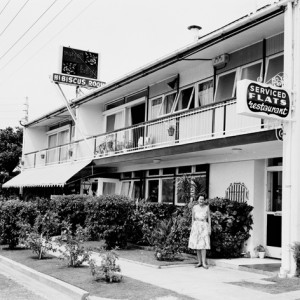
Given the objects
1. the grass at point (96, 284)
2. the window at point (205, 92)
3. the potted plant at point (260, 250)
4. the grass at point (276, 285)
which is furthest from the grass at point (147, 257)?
the window at point (205, 92)

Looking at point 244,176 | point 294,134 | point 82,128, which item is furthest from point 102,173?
point 294,134

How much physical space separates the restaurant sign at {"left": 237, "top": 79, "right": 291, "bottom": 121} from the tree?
2798 cm

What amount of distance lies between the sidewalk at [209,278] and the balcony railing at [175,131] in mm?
3398

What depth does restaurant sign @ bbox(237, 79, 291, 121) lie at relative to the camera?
9.58 meters

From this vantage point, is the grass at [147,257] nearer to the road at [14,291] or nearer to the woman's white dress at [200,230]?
the woman's white dress at [200,230]

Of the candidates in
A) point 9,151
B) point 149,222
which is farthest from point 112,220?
point 9,151

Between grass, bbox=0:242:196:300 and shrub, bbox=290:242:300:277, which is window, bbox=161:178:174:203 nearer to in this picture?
grass, bbox=0:242:196:300

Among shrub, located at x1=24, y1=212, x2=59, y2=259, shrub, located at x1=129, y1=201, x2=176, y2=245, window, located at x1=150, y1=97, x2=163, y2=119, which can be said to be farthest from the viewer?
window, located at x1=150, y1=97, x2=163, y2=119

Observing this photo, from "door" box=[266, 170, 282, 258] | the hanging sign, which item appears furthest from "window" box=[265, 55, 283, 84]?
the hanging sign

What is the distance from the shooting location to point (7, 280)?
9.81 meters

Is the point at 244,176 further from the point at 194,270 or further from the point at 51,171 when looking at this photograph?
the point at 51,171

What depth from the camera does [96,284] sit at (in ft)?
28.5

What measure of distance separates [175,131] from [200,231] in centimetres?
498

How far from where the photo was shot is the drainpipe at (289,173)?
971 centimetres
